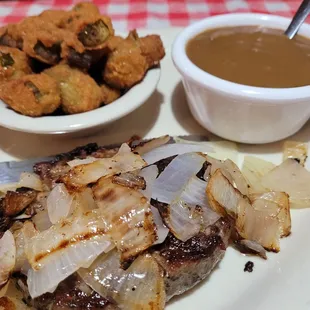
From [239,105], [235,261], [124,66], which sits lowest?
[235,261]

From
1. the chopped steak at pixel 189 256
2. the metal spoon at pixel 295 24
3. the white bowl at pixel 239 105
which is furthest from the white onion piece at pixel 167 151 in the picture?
the metal spoon at pixel 295 24

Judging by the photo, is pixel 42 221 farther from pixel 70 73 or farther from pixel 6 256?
pixel 70 73

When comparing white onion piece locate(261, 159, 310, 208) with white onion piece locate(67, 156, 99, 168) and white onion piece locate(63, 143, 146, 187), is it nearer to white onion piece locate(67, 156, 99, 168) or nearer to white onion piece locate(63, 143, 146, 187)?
white onion piece locate(63, 143, 146, 187)

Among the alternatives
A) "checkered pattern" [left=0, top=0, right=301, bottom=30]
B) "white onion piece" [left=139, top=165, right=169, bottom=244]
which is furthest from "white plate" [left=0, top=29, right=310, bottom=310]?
"checkered pattern" [left=0, top=0, right=301, bottom=30]

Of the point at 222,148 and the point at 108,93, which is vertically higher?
the point at 108,93

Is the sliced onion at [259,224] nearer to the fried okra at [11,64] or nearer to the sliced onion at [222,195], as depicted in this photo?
the sliced onion at [222,195]

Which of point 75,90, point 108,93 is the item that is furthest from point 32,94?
point 108,93
